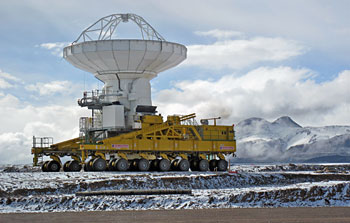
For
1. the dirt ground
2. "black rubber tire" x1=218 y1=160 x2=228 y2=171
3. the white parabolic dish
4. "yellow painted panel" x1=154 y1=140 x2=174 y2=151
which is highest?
the white parabolic dish

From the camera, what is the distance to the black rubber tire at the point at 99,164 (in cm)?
4622

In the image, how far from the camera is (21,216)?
1906cm

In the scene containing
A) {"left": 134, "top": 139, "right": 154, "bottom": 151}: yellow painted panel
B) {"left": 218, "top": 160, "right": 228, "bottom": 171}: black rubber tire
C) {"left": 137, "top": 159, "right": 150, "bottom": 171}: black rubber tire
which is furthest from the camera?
{"left": 218, "top": 160, "right": 228, "bottom": 171}: black rubber tire

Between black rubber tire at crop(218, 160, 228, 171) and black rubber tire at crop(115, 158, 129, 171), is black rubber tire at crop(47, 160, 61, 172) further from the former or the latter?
black rubber tire at crop(218, 160, 228, 171)

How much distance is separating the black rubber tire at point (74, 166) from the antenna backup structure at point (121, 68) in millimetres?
4130

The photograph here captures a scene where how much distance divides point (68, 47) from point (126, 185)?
93.1 ft

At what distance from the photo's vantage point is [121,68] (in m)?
55.8

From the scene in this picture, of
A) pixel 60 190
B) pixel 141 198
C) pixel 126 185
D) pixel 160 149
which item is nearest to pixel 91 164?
pixel 160 149

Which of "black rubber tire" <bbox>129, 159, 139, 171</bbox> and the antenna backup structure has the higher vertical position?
the antenna backup structure

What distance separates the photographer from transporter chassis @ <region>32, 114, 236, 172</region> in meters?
47.4

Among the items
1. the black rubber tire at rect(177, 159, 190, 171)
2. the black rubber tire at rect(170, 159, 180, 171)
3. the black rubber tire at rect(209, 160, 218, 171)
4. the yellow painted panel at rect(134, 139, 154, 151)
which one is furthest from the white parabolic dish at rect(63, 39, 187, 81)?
the black rubber tire at rect(177, 159, 190, 171)

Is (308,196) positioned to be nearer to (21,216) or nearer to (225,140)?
(21,216)

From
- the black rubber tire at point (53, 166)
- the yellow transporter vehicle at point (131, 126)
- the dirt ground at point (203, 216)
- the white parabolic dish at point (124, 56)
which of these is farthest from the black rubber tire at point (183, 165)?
the dirt ground at point (203, 216)

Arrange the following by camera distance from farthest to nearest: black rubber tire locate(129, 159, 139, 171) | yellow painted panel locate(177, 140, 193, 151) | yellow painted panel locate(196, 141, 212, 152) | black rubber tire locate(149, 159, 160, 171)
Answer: yellow painted panel locate(196, 141, 212, 152) → yellow painted panel locate(177, 140, 193, 151) → black rubber tire locate(149, 159, 160, 171) → black rubber tire locate(129, 159, 139, 171)
